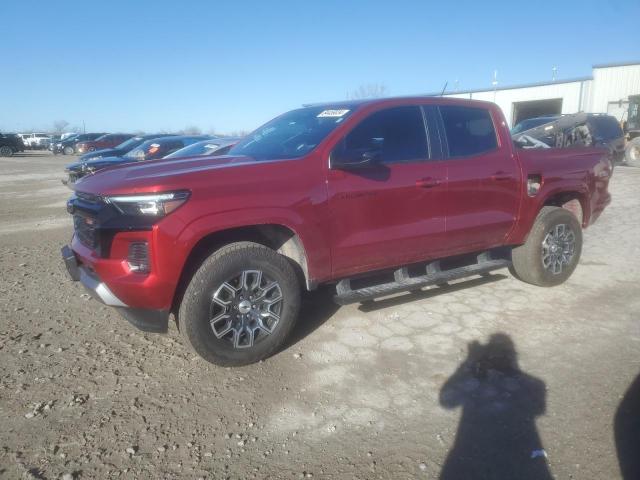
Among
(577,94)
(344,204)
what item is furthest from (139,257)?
(577,94)

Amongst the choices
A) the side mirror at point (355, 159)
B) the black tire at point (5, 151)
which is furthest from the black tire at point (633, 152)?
the black tire at point (5, 151)

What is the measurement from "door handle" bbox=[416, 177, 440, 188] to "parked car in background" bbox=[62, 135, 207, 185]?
8.59 m

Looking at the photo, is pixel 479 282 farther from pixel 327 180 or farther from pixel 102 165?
pixel 102 165

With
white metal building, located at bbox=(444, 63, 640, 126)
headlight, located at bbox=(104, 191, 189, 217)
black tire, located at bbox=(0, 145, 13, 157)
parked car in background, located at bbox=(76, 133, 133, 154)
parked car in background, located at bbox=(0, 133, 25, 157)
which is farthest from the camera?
black tire, located at bbox=(0, 145, 13, 157)

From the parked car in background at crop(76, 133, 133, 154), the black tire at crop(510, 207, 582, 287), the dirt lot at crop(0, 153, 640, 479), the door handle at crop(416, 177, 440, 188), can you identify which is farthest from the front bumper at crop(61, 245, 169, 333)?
the parked car in background at crop(76, 133, 133, 154)

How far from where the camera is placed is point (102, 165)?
449 inches

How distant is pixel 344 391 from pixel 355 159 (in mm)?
1655

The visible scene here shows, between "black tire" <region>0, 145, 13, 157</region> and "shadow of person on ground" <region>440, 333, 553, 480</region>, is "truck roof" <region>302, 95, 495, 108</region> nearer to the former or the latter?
Result: "shadow of person on ground" <region>440, 333, 553, 480</region>

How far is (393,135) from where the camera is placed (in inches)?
156

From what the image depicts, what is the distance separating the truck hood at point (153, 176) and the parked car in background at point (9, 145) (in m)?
34.4

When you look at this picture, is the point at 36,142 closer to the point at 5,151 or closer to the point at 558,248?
the point at 5,151

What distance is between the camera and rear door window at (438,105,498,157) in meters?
4.27

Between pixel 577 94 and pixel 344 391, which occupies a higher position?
pixel 577 94

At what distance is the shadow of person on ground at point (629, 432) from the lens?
2383 millimetres
